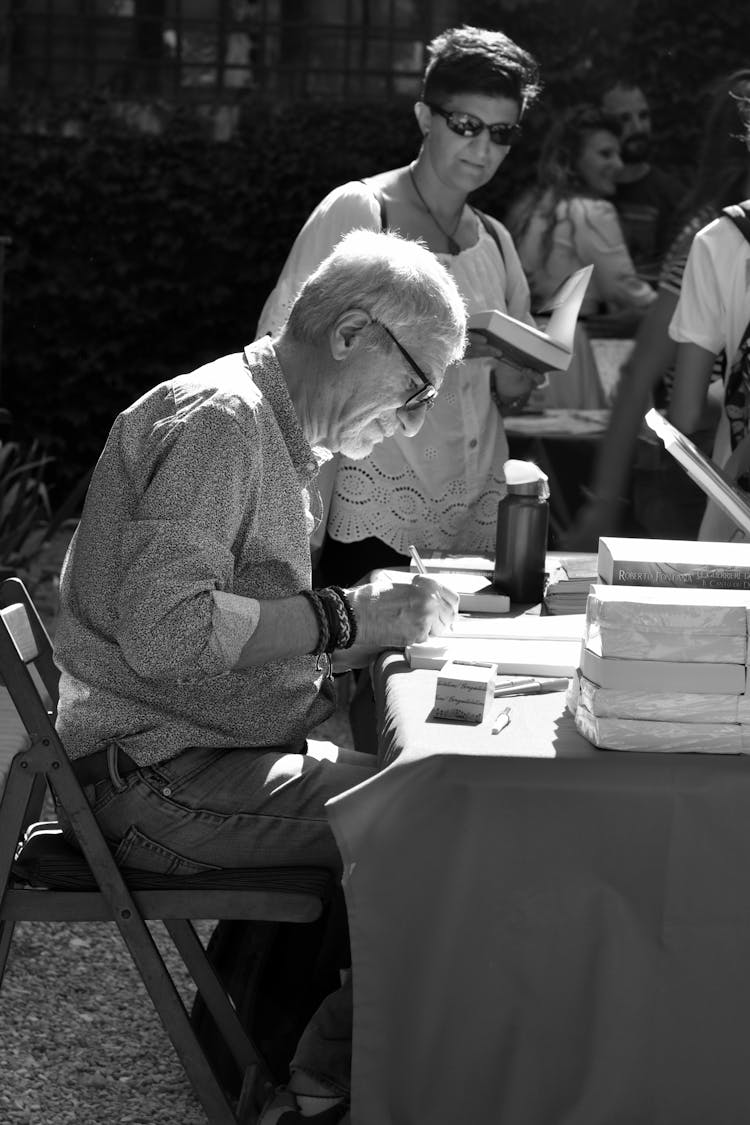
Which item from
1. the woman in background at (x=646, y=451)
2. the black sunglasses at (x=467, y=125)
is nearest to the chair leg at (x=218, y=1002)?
the woman in background at (x=646, y=451)

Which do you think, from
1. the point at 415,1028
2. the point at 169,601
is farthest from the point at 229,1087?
the point at 169,601

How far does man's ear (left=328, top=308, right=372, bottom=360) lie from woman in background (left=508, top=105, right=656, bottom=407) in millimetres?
3307

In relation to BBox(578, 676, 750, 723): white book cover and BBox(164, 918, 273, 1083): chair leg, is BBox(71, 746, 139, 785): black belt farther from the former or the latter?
BBox(578, 676, 750, 723): white book cover

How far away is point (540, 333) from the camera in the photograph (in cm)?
333

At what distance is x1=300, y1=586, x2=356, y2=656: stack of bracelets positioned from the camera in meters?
2.23

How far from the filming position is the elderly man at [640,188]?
648 cm

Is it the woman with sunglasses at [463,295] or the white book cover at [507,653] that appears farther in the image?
the woman with sunglasses at [463,295]

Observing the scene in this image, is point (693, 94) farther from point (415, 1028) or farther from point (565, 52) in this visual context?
point (415, 1028)

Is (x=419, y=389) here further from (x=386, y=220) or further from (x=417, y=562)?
(x=386, y=220)

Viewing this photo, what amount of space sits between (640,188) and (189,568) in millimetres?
5106

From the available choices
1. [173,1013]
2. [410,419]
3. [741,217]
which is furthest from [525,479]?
[173,1013]

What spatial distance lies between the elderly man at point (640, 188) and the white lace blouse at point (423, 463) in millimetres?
2969

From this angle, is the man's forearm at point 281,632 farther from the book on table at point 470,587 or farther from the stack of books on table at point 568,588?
the stack of books on table at point 568,588

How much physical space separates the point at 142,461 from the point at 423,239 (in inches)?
62.7
